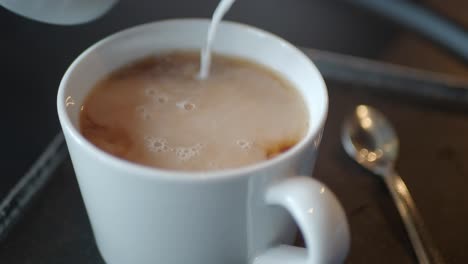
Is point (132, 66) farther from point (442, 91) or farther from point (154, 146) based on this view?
point (442, 91)

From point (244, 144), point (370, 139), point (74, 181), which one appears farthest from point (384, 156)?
point (74, 181)

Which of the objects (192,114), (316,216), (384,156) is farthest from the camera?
(384,156)

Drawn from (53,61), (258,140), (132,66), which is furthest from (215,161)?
(53,61)

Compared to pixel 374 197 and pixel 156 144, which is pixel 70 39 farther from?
pixel 374 197

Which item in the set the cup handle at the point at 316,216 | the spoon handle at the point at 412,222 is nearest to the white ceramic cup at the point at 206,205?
the cup handle at the point at 316,216

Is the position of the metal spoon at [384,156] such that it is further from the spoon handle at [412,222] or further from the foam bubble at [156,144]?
the foam bubble at [156,144]

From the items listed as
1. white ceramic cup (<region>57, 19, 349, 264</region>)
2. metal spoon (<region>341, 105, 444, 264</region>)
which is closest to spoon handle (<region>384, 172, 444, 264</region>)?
metal spoon (<region>341, 105, 444, 264</region>)
